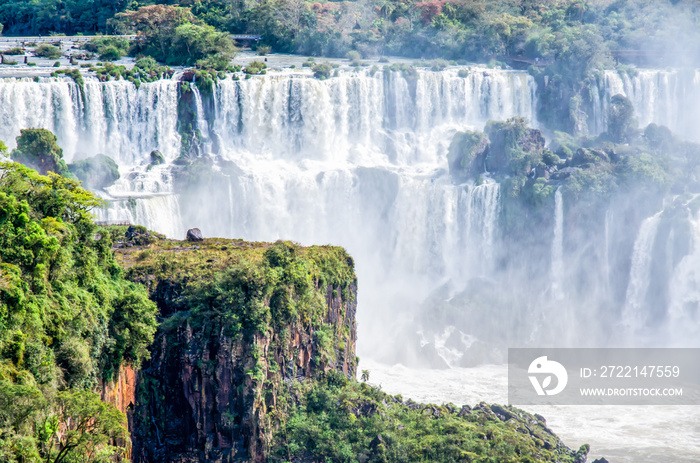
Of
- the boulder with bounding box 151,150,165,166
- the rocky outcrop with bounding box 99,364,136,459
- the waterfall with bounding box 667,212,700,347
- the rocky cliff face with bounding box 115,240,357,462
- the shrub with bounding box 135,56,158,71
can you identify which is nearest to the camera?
the rocky outcrop with bounding box 99,364,136,459

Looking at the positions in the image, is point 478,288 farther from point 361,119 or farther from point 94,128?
point 94,128

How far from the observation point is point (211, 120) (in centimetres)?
5766

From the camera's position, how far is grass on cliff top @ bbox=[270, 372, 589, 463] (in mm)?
30141

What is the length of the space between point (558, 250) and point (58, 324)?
37073 mm

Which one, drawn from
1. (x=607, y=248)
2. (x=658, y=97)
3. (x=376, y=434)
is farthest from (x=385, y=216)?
(x=376, y=434)

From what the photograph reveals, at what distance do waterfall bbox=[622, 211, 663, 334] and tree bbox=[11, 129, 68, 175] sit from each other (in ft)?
106

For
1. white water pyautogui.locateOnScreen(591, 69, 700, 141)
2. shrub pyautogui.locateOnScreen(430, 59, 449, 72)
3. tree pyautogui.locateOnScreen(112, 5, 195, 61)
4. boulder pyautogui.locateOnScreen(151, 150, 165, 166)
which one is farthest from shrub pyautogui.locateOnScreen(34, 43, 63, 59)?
white water pyautogui.locateOnScreen(591, 69, 700, 141)

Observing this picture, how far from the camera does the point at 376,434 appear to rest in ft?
102

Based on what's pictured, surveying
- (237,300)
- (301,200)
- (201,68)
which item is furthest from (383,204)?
(237,300)

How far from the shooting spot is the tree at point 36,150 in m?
47.5

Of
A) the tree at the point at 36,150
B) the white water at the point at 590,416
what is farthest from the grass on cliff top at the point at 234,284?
the tree at the point at 36,150

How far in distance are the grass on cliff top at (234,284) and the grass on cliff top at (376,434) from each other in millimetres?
2793

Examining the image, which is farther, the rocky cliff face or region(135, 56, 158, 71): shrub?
region(135, 56, 158, 71): shrub

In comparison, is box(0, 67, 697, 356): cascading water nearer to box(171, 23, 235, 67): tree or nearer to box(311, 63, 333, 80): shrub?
box(311, 63, 333, 80): shrub
